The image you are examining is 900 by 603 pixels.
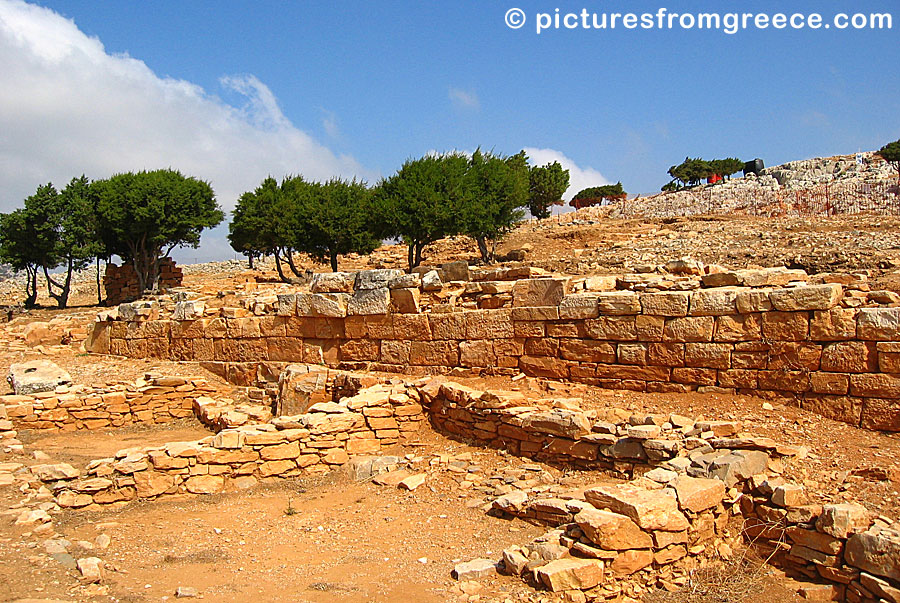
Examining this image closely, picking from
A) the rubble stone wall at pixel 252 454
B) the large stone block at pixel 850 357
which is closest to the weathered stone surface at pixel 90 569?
the rubble stone wall at pixel 252 454

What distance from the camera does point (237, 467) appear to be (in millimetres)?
8062

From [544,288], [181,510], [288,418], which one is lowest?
[181,510]

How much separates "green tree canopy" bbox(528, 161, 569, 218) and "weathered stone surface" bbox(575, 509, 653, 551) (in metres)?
48.6

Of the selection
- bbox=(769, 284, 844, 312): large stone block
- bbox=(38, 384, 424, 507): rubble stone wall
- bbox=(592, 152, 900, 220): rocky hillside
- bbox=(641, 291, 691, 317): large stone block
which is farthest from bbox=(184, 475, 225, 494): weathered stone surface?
bbox=(592, 152, 900, 220): rocky hillside

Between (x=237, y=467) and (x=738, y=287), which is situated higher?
(x=738, y=287)

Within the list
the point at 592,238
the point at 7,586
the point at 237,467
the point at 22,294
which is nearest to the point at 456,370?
the point at 237,467

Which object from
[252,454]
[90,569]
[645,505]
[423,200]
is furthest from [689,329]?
[423,200]

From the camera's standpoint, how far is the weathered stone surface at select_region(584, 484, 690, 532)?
17.0ft

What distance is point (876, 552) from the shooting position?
16.0 ft

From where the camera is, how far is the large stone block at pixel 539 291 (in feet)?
33.2

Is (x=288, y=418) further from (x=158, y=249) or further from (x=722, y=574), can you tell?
(x=158, y=249)

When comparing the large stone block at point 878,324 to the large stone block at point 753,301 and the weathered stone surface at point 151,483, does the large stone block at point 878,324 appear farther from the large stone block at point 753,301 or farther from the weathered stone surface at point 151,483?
the weathered stone surface at point 151,483

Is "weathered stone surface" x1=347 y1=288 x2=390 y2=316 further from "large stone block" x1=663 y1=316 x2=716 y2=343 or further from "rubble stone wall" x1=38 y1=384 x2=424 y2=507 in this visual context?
"large stone block" x1=663 y1=316 x2=716 y2=343

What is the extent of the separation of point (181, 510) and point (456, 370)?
493 centimetres
